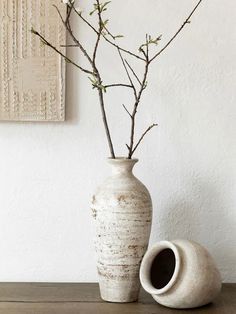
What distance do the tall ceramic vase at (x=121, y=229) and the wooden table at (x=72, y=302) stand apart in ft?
0.14

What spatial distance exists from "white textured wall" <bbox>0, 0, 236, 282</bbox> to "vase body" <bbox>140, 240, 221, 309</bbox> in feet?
0.56

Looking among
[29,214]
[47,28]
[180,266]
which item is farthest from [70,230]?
[47,28]

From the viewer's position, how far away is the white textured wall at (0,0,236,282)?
1.27 meters

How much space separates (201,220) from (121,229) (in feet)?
0.85

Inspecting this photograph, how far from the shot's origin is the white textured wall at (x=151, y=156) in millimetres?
1272

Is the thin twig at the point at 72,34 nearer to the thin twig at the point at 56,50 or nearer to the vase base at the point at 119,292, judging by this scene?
the thin twig at the point at 56,50

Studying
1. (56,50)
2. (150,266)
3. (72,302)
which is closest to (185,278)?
(150,266)

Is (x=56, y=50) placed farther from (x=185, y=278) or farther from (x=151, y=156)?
(x=185, y=278)

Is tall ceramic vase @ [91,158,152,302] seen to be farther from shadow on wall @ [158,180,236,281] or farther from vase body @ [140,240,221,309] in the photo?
shadow on wall @ [158,180,236,281]

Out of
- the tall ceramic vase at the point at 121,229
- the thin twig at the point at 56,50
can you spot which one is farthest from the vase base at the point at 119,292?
the thin twig at the point at 56,50

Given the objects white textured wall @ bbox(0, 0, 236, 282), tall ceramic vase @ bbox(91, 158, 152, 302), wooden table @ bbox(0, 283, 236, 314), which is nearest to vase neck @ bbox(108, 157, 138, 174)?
tall ceramic vase @ bbox(91, 158, 152, 302)

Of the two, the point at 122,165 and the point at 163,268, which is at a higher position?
the point at 122,165

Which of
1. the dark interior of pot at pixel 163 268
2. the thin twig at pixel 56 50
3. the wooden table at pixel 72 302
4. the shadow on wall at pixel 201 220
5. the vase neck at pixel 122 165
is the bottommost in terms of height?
the wooden table at pixel 72 302

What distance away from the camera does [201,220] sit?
129 cm
